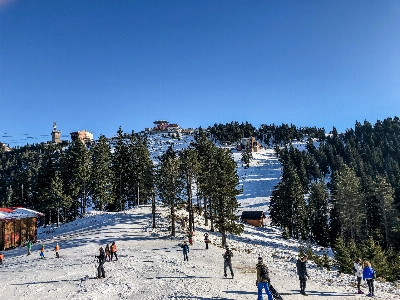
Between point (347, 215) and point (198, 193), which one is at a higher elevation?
point (198, 193)

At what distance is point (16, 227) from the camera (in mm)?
38969

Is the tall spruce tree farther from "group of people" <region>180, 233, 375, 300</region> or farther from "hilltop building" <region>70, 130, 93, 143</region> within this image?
"hilltop building" <region>70, 130, 93, 143</region>

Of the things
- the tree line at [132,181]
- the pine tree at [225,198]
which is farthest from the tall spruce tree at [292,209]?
the pine tree at [225,198]

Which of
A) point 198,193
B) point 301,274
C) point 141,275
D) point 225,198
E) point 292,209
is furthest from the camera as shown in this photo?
point 292,209

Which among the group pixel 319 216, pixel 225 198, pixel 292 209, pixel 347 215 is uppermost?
pixel 225 198

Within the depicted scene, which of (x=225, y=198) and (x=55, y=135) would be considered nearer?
(x=225, y=198)

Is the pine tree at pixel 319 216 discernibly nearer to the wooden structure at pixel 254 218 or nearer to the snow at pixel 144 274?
the wooden structure at pixel 254 218

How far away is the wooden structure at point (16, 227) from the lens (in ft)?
121

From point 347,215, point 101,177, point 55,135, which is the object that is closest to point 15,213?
point 101,177

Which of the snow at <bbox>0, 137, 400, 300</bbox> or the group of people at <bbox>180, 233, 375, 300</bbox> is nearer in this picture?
the group of people at <bbox>180, 233, 375, 300</bbox>

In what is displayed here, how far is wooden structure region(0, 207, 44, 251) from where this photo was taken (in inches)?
1455

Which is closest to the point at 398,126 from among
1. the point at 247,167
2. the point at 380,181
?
the point at 247,167

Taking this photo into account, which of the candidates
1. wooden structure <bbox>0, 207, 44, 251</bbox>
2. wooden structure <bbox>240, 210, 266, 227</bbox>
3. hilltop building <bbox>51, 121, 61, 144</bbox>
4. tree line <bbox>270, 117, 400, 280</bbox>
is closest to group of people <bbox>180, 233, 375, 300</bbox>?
tree line <bbox>270, 117, 400, 280</bbox>

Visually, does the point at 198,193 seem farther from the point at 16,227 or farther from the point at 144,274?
the point at 144,274
